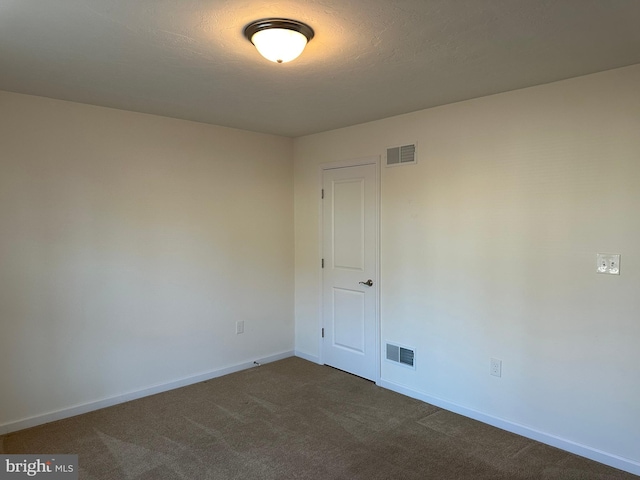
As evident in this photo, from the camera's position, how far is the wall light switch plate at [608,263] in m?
2.60

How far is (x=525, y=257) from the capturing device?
2992 millimetres

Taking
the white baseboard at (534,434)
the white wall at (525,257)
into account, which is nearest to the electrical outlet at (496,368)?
the white wall at (525,257)

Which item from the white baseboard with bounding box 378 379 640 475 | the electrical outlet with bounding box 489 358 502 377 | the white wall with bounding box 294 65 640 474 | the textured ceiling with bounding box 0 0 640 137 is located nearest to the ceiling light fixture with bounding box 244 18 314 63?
the textured ceiling with bounding box 0 0 640 137

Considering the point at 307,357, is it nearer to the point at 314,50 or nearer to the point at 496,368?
the point at 496,368

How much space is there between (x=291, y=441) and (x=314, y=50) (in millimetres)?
2482

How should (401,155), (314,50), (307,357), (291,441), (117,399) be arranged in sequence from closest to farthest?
(314,50)
(291,441)
(117,399)
(401,155)
(307,357)

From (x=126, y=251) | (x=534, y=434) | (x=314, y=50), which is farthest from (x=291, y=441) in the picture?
(x=314, y=50)

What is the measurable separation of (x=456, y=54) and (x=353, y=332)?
8.92 feet

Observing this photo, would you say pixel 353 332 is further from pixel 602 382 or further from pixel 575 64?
pixel 575 64

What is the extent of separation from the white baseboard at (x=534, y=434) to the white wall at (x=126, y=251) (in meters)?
1.79

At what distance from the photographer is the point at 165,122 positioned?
3.79 meters

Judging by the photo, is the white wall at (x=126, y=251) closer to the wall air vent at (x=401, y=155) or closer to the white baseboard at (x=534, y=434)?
the wall air vent at (x=401, y=155)

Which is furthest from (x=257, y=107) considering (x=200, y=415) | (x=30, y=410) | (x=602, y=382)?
(x=602, y=382)

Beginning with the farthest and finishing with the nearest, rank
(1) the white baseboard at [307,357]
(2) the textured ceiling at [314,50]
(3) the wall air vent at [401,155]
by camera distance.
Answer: (1) the white baseboard at [307,357], (3) the wall air vent at [401,155], (2) the textured ceiling at [314,50]
